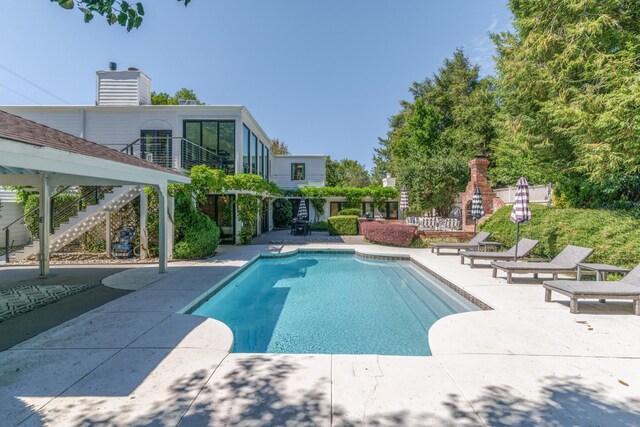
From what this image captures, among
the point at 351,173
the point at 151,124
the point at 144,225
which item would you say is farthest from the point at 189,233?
the point at 351,173

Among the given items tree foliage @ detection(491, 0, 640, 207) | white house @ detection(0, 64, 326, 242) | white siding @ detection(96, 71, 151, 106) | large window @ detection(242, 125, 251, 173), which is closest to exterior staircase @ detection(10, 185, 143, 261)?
white house @ detection(0, 64, 326, 242)

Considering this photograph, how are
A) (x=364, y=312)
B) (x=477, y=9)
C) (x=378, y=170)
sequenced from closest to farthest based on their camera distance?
(x=364, y=312) → (x=477, y=9) → (x=378, y=170)

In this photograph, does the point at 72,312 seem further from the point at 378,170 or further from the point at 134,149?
the point at 378,170

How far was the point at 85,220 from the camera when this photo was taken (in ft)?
36.9

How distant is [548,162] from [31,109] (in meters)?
23.2

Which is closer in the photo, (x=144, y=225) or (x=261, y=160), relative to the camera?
(x=144, y=225)

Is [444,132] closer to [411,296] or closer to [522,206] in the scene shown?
[522,206]

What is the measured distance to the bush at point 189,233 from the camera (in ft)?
36.2

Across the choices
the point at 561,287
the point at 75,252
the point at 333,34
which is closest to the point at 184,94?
the point at 333,34

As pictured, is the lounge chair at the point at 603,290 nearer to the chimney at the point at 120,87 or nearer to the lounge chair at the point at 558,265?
the lounge chair at the point at 558,265

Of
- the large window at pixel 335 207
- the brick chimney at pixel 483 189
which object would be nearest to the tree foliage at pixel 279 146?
the large window at pixel 335 207

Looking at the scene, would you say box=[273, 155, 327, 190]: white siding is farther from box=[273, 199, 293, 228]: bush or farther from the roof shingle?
the roof shingle

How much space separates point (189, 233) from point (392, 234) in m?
8.94

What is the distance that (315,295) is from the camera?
316 inches
